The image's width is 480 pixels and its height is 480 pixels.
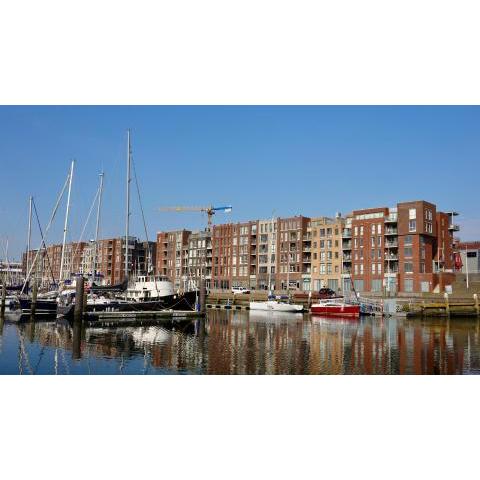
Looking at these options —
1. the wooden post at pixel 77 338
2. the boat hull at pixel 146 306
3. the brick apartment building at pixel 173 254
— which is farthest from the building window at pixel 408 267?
the brick apartment building at pixel 173 254

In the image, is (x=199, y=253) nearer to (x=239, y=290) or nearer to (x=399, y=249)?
(x=239, y=290)

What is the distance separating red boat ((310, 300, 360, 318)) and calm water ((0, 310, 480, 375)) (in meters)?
23.5

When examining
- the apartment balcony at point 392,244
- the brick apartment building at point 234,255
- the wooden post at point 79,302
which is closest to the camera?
the wooden post at point 79,302

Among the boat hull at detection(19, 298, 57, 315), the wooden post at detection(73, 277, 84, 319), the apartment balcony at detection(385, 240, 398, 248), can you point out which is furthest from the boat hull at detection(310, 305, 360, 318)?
the boat hull at detection(19, 298, 57, 315)

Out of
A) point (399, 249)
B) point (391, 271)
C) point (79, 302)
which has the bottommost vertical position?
point (79, 302)

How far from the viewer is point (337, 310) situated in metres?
74.5

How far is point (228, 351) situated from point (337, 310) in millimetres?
43567

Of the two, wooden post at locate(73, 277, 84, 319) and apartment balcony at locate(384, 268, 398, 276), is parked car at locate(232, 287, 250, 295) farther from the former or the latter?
wooden post at locate(73, 277, 84, 319)

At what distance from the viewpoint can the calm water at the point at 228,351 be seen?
27.2m

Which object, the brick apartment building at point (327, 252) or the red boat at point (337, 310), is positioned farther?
the brick apartment building at point (327, 252)

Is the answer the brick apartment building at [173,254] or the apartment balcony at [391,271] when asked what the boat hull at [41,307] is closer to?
the apartment balcony at [391,271]

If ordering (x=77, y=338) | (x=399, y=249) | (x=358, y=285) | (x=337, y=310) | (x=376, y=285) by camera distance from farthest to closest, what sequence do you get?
(x=358, y=285), (x=376, y=285), (x=399, y=249), (x=337, y=310), (x=77, y=338)

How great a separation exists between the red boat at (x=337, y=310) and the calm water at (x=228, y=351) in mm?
23500

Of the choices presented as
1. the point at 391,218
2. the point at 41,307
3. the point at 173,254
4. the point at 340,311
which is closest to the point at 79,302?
the point at 41,307
